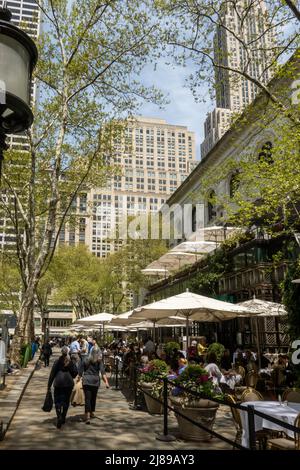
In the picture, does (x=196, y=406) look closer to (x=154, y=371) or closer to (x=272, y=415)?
(x=272, y=415)

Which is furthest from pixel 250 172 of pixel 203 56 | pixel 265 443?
pixel 265 443

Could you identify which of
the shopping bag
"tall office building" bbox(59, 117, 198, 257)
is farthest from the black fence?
"tall office building" bbox(59, 117, 198, 257)

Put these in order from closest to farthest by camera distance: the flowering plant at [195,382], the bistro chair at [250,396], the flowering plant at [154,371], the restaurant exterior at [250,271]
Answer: the bistro chair at [250,396] < the flowering plant at [195,382] < the flowering plant at [154,371] < the restaurant exterior at [250,271]

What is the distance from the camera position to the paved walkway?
7074 mm

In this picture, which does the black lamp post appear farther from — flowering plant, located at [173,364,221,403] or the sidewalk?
flowering plant, located at [173,364,221,403]

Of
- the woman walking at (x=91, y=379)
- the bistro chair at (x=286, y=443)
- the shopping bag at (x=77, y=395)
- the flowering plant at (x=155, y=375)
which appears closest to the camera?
the bistro chair at (x=286, y=443)

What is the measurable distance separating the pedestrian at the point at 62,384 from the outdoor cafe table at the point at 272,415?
3.95 metres

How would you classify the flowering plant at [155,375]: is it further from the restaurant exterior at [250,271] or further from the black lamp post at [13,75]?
the black lamp post at [13,75]

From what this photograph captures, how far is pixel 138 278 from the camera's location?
44156 mm

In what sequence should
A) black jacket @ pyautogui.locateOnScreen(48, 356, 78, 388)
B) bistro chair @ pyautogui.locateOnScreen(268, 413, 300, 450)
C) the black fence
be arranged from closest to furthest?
the black fence < bistro chair @ pyautogui.locateOnScreen(268, 413, 300, 450) < black jacket @ pyautogui.locateOnScreen(48, 356, 78, 388)

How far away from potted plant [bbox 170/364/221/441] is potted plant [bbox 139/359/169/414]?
1.92 metres

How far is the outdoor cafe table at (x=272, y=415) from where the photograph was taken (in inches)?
236
